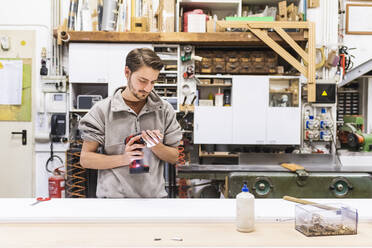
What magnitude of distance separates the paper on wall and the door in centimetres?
4

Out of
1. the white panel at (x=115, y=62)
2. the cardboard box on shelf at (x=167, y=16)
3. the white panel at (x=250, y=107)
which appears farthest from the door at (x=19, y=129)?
the white panel at (x=250, y=107)

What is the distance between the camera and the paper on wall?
150 inches

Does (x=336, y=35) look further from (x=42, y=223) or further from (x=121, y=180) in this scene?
(x=42, y=223)

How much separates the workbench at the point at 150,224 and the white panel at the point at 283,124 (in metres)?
1.93

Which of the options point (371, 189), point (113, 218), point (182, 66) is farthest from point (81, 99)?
point (371, 189)

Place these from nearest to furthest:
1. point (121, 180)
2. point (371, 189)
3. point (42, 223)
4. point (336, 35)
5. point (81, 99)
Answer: point (42, 223) → point (121, 180) → point (371, 189) → point (81, 99) → point (336, 35)

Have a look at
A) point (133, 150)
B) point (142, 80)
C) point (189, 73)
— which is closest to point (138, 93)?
point (142, 80)

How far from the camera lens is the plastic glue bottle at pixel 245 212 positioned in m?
1.29

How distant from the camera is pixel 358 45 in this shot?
4.10 meters

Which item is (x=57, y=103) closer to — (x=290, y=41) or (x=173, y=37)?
(x=173, y=37)

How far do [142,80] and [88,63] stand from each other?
2.15 m

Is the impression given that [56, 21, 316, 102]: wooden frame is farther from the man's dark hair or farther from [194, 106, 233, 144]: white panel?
the man's dark hair

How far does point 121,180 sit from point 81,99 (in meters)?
2.16

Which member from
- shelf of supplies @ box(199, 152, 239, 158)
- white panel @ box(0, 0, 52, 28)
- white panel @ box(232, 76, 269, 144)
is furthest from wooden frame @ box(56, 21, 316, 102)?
shelf of supplies @ box(199, 152, 239, 158)
